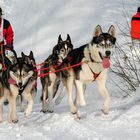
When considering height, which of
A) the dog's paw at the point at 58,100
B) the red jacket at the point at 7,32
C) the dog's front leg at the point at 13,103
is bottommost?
the dog's front leg at the point at 13,103

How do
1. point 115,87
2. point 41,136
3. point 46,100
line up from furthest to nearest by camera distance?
point 115,87 → point 46,100 → point 41,136

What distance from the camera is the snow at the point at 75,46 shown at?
457 cm

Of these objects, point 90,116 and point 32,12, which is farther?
point 32,12

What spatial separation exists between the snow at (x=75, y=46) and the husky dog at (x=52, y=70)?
0.19 meters

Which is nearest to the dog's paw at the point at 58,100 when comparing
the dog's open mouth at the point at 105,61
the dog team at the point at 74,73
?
the dog team at the point at 74,73

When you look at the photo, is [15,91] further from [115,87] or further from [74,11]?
[74,11]

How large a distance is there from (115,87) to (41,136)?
4583 mm

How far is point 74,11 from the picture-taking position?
16781mm

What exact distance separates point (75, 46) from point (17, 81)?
27.0 ft

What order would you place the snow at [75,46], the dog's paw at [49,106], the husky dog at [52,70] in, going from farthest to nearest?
the dog's paw at [49,106] < the husky dog at [52,70] < the snow at [75,46]

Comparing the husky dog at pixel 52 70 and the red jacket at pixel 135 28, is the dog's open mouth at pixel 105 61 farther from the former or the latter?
the red jacket at pixel 135 28

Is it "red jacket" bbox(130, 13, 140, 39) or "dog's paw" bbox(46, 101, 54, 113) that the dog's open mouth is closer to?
"dog's paw" bbox(46, 101, 54, 113)

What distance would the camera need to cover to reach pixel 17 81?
5078 millimetres

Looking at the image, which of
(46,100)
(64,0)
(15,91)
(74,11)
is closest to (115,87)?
(46,100)
